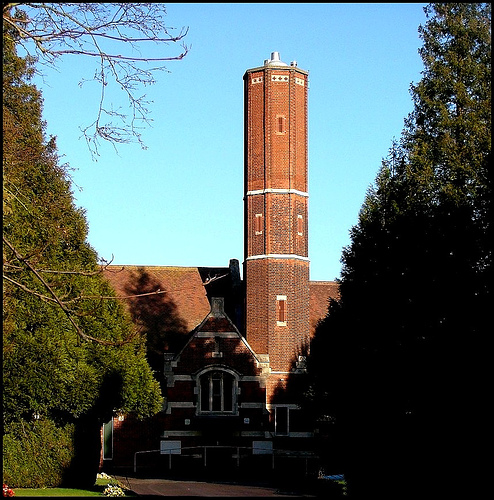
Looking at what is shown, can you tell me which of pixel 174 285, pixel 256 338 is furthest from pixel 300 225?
pixel 174 285

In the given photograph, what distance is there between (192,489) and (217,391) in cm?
876

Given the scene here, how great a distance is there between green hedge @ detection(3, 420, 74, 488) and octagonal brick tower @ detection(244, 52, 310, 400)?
11.5m

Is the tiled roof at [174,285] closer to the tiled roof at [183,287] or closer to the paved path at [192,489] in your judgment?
the tiled roof at [183,287]

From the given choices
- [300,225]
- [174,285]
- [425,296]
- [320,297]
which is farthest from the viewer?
[320,297]

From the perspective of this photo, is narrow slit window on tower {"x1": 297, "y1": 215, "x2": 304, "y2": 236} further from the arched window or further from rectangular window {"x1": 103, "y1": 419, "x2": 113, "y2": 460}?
rectangular window {"x1": 103, "y1": 419, "x2": 113, "y2": 460}

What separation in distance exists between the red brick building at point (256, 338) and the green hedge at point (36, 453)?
8.90 metres

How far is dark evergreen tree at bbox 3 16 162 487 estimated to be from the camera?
24.2 metres

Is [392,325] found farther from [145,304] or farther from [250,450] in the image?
[145,304]

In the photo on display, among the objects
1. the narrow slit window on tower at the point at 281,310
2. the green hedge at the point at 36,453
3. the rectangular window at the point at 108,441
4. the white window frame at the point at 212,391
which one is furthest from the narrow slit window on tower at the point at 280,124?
the green hedge at the point at 36,453

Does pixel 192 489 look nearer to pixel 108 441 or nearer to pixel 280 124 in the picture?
pixel 108 441

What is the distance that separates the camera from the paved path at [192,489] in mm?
24578

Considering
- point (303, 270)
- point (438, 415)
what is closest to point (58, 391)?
point (438, 415)

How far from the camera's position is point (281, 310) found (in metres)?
35.8

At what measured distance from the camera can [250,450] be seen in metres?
34.0
